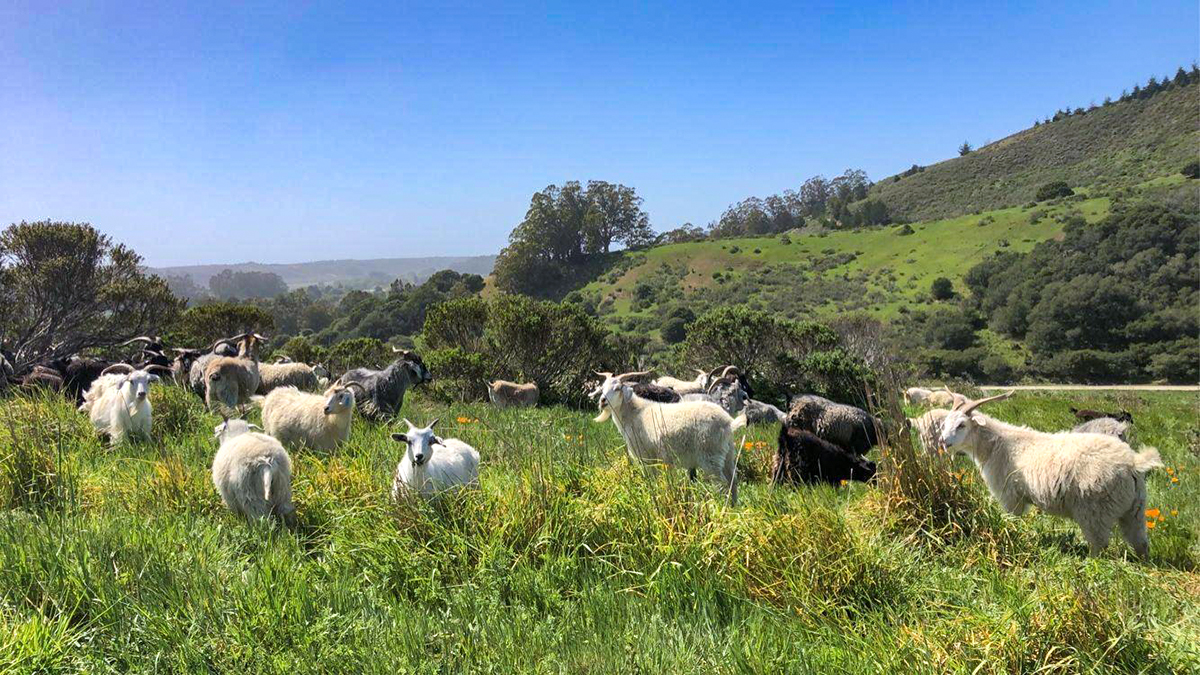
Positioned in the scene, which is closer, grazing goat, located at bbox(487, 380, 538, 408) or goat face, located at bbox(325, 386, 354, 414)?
goat face, located at bbox(325, 386, 354, 414)

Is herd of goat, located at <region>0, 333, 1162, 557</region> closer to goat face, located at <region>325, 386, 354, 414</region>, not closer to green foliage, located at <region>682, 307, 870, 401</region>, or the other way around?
goat face, located at <region>325, 386, 354, 414</region>

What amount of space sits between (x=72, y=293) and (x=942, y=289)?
61.0m

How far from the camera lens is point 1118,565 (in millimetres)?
4562

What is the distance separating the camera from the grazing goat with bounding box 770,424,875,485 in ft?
24.7

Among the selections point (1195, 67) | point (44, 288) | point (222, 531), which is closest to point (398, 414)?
point (222, 531)

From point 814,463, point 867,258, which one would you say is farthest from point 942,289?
point 814,463

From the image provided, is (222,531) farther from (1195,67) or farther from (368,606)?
(1195,67)

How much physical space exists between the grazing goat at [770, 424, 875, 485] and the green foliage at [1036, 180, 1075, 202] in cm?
8563

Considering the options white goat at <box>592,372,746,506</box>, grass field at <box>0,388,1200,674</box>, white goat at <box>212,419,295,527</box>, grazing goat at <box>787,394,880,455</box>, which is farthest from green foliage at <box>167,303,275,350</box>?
grazing goat at <box>787,394,880,455</box>

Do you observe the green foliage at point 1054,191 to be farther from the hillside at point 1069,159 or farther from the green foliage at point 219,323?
the green foliage at point 219,323

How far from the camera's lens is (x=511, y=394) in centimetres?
1633

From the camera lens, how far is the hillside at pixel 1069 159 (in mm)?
79062

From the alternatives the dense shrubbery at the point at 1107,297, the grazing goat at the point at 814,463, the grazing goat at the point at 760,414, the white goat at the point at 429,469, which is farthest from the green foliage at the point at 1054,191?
the white goat at the point at 429,469

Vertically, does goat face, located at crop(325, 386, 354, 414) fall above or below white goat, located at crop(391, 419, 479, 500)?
above
